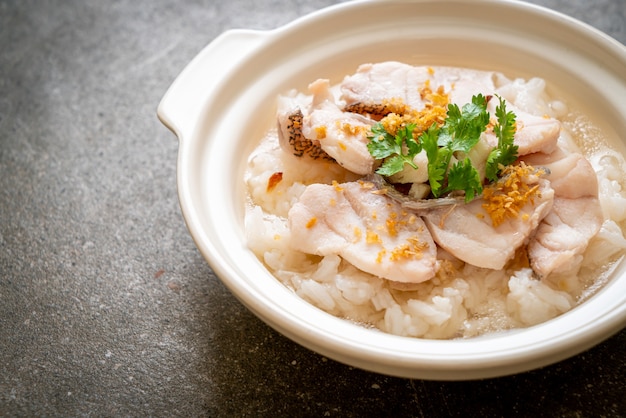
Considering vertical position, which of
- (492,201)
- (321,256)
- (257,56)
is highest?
(492,201)

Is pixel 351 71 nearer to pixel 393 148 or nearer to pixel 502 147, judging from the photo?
pixel 393 148

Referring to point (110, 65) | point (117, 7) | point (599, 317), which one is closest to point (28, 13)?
point (117, 7)

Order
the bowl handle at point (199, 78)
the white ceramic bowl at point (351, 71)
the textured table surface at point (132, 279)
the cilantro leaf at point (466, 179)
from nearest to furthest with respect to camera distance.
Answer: the white ceramic bowl at point (351, 71), the cilantro leaf at point (466, 179), the textured table surface at point (132, 279), the bowl handle at point (199, 78)

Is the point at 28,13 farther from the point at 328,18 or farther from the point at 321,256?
the point at 321,256

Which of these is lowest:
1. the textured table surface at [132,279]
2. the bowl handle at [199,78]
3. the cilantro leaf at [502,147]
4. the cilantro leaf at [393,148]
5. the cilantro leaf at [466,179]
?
the textured table surface at [132,279]

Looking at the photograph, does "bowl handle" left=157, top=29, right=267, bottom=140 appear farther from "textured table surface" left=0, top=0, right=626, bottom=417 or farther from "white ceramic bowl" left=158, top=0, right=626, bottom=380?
"textured table surface" left=0, top=0, right=626, bottom=417

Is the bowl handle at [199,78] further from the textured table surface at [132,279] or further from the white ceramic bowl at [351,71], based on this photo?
the textured table surface at [132,279]

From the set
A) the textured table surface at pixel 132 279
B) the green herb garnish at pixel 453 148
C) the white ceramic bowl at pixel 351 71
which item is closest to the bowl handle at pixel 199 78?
the white ceramic bowl at pixel 351 71

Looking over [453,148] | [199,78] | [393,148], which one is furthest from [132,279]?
[453,148]

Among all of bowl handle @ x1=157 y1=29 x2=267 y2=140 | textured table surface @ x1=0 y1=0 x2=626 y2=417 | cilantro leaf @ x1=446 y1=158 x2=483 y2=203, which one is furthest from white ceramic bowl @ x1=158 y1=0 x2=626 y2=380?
cilantro leaf @ x1=446 y1=158 x2=483 y2=203
